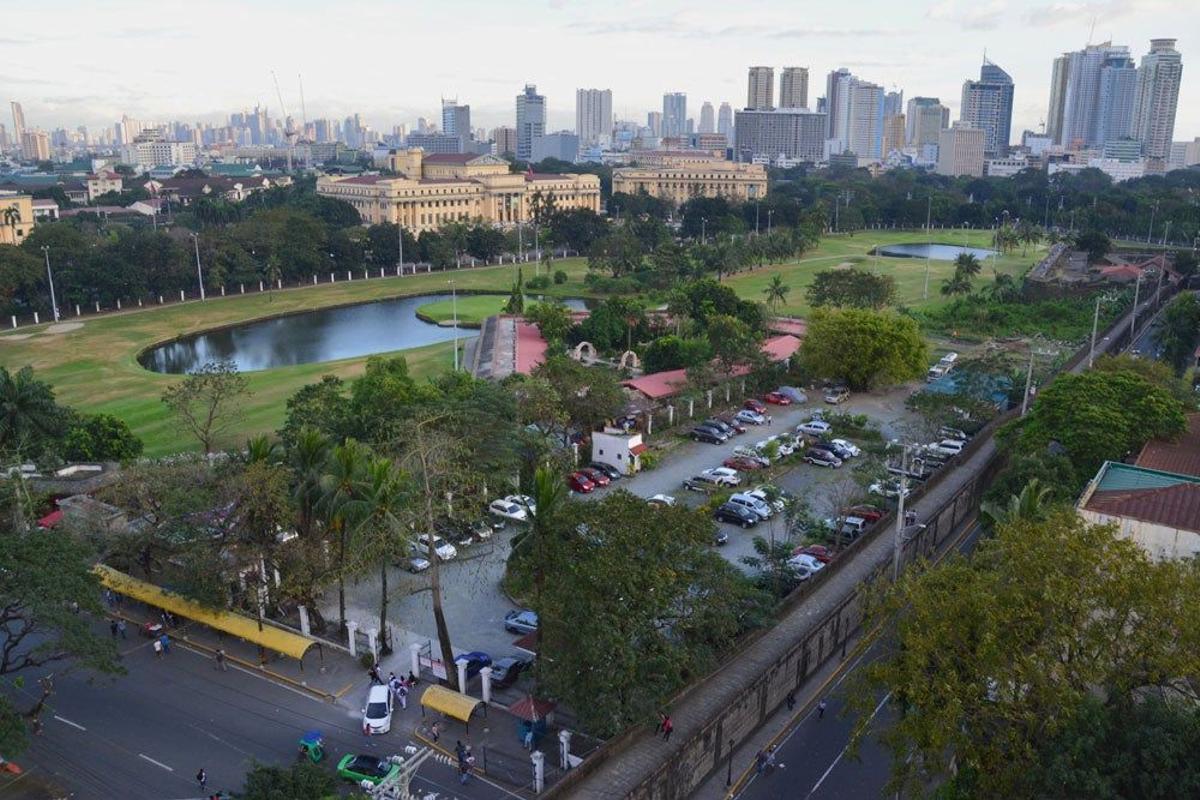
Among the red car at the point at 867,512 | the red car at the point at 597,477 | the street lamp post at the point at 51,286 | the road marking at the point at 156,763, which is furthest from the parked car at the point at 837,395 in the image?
the street lamp post at the point at 51,286

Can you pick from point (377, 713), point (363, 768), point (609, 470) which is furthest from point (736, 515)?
point (363, 768)

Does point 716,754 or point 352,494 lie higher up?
point 352,494

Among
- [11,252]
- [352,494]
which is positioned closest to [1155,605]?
[352,494]

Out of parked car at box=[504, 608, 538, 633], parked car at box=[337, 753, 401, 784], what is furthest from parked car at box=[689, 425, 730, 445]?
parked car at box=[337, 753, 401, 784]

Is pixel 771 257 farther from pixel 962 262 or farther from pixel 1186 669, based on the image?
pixel 1186 669

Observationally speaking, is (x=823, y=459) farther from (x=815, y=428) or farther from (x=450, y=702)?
(x=450, y=702)

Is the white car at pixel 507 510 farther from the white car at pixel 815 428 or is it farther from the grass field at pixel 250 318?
the white car at pixel 815 428

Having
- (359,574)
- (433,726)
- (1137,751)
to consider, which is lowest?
(433,726)
